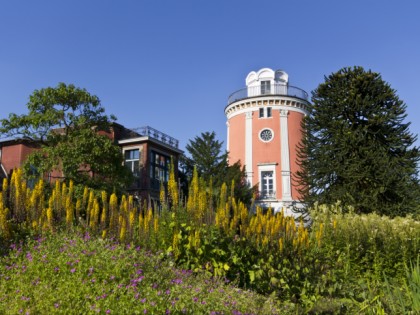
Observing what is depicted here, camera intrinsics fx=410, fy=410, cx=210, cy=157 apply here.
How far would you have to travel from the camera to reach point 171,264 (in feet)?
19.4

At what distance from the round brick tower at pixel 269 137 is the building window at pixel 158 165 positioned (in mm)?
6030

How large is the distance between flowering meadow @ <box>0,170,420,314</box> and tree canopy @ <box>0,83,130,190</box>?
13694mm

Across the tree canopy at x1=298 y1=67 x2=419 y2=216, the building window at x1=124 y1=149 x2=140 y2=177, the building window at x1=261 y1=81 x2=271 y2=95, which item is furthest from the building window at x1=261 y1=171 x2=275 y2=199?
the tree canopy at x1=298 y1=67 x2=419 y2=216

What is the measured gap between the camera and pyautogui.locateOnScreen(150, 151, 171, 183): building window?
31.2 m

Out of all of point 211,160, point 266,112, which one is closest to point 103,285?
point 211,160

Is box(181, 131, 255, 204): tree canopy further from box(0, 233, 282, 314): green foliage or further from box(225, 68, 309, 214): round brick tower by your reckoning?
box(0, 233, 282, 314): green foliage

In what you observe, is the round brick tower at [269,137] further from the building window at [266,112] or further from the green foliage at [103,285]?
the green foliage at [103,285]

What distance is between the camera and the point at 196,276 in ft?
19.5

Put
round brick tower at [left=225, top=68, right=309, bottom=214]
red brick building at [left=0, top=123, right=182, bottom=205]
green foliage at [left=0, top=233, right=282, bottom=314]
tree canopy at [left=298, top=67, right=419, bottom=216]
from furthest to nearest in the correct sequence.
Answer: round brick tower at [left=225, top=68, right=309, bottom=214]
red brick building at [left=0, top=123, right=182, bottom=205]
tree canopy at [left=298, top=67, right=419, bottom=216]
green foliage at [left=0, top=233, right=282, bottom=314]

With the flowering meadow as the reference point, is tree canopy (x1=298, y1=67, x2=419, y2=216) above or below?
above

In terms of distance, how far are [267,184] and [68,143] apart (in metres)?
17.6

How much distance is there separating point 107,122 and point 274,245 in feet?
58.6

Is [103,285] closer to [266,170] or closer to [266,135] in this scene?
[266,170]

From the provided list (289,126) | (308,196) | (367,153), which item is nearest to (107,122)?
(308,196)
